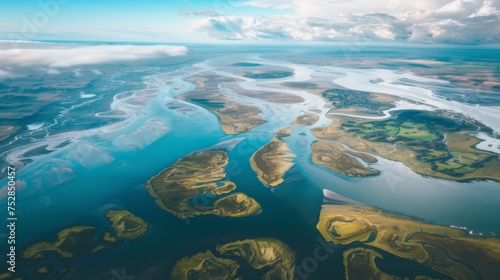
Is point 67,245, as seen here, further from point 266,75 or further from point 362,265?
point 266,75

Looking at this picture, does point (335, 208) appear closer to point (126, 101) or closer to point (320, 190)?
point (320, 190)

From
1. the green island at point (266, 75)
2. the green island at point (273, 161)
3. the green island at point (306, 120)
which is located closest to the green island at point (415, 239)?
the green island at point (273, 161)

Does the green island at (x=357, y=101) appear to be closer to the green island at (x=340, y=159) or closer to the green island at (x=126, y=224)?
the green island at (x=340, y=159)

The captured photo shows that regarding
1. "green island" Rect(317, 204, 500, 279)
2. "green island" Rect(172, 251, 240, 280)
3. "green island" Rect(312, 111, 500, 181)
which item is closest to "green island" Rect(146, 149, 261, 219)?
"green island" Rect(172, 251, 240, 280)

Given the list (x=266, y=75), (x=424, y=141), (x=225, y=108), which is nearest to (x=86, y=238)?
(x=225, y=108)

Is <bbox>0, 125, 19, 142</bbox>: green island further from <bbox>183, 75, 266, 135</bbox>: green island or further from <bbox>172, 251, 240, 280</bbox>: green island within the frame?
<bbox>172, 251, 240, 280</bbox>: green island
